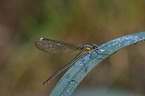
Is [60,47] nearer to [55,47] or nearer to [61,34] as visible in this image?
[55,47]

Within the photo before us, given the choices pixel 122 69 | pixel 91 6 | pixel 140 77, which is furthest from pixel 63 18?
pixel 140 77

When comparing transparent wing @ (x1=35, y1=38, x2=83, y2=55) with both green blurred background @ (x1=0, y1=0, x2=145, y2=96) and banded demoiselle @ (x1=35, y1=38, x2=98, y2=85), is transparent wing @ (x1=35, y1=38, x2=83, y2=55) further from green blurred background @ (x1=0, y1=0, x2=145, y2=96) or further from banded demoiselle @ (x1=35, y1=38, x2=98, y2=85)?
green blurred background @ (x1=0, y1=0, x2=145, y2=96)

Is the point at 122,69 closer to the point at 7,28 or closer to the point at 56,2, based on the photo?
Result: the point at 56,2

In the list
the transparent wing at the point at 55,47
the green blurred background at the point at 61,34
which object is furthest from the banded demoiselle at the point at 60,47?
the green blurred background at the point at 61,34

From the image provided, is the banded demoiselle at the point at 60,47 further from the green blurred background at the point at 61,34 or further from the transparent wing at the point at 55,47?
the green blurred background at the point at 61,34

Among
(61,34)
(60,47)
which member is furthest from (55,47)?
(61,34)

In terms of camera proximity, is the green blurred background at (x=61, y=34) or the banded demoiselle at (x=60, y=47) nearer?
the banded demoiselle at (x=60, y=47)

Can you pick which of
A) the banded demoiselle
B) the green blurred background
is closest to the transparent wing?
the banded demoiselle
